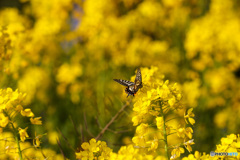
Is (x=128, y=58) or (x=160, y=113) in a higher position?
(x=128, y=58)

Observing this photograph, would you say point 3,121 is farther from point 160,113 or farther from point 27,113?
point 160,113

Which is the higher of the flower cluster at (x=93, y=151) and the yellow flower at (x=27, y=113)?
the yellow flower at (x=27, y=113)

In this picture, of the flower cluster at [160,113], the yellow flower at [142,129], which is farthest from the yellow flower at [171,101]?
the yellow flower at [142,129]

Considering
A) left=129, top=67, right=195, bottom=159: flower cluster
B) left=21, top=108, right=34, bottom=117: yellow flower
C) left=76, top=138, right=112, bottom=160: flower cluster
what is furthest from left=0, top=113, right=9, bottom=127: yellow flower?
left=129, top=67, right=195, bottom=159: flower cluster

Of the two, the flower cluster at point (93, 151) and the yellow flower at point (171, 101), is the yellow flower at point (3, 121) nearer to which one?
the flower cluster at point (93, 151)

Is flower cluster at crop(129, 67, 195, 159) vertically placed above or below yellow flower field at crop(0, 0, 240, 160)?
below

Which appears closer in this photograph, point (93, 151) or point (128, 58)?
point (93, 151)

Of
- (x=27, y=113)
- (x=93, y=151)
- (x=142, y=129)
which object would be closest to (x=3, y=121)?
(x=27, y=113)

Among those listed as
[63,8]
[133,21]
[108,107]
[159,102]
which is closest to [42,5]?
[63,8]

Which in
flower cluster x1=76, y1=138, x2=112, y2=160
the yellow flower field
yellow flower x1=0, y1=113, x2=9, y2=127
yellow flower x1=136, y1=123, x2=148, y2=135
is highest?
the yellow flower field

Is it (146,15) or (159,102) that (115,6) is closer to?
(146,15)

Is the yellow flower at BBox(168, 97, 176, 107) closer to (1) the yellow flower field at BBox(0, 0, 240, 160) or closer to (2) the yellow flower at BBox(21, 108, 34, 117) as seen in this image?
(2) the yellow flower at BBox(21, 108, 34, 117)
